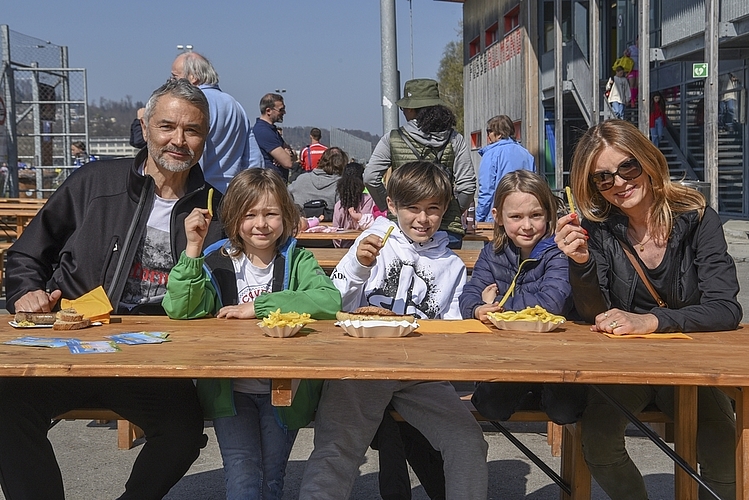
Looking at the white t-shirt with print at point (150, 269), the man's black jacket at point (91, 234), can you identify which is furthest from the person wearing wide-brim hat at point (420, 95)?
the white t-shirt with print at point (150, 269)

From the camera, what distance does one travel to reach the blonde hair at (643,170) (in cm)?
301

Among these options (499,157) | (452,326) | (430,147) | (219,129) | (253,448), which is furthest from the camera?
(499,157)

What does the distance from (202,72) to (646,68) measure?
31.1 feet

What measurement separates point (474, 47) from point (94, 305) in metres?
28.9

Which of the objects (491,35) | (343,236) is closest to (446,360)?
(343,236)

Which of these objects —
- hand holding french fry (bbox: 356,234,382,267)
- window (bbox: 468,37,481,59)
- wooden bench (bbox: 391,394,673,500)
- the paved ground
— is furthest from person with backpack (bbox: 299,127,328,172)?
window (bbox: 468,37,481,59)

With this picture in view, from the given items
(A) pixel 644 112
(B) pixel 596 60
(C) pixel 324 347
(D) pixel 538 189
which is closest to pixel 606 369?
(C) pixel 324 347

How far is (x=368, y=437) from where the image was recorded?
9.50ft

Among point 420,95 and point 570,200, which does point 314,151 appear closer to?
point 420,95

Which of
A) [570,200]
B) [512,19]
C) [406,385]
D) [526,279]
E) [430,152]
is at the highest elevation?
[512,19]

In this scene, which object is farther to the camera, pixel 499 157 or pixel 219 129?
pixel 499 157

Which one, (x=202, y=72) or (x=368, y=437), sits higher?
(x=202, y=72)

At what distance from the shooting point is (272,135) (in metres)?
8.73

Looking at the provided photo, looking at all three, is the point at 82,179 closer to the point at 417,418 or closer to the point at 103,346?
the point at 103,346
